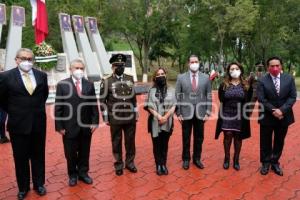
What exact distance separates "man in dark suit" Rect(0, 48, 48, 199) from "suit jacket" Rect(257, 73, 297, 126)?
293cm

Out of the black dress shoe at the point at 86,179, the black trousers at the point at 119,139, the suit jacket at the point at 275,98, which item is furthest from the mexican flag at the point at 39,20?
the suit jacket at the point at 275,98

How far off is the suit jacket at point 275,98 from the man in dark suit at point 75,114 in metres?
2.31

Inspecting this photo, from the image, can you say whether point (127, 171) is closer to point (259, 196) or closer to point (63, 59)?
point (259, 196)

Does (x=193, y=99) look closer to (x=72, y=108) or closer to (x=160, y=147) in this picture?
(x=160, y=147)

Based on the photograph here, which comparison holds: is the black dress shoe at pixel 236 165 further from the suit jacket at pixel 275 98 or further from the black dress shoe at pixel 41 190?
the black dress shoe at pixel 41 190

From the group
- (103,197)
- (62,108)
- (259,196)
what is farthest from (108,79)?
(259,196)

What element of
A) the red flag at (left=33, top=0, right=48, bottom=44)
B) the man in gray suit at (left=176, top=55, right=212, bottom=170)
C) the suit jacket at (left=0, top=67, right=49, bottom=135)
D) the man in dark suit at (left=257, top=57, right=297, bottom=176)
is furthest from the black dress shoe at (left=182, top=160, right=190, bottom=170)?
the red flag at (left=33, top=0, right=48, bottom=44)

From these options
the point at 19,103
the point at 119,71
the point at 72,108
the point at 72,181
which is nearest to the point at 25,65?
the point at 19,103

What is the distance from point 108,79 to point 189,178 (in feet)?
5.79

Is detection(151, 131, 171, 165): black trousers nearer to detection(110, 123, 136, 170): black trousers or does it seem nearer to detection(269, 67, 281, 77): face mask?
detection(110, 123, 136, 170): black trousers

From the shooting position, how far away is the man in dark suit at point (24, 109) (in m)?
4.21

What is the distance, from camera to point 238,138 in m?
5.46

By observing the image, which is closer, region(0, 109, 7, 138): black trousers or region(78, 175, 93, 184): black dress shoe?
region(78, 175, 93, 184): black dress shoe

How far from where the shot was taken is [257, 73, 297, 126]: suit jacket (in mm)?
5125
